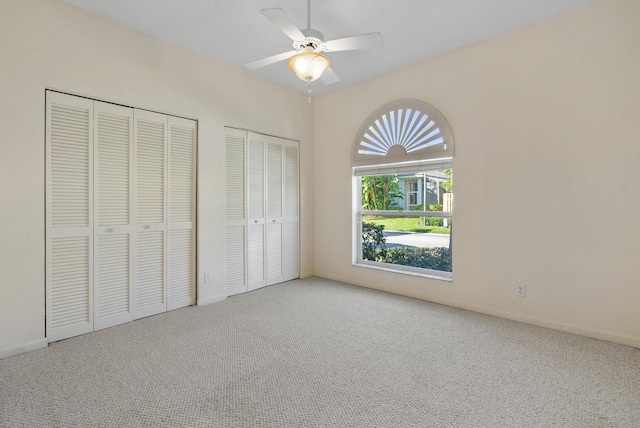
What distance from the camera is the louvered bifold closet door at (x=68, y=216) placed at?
2584 millimetres

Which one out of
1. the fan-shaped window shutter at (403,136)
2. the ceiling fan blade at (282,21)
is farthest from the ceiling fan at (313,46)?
the fan-shaped window shutter at (403,136)

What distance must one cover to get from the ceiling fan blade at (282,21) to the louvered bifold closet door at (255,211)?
6.74 feet

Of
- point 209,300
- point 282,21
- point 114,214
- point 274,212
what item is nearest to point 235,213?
point 274,212

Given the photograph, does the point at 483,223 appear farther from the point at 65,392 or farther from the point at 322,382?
the point at 65,392

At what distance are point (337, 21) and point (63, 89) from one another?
241 centimetres

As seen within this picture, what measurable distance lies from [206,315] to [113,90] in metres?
2.33

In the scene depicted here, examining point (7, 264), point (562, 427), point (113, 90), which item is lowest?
point (562, 427)

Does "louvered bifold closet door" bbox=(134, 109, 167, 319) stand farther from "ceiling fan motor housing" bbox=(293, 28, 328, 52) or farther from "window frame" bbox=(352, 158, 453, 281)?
"window frame" bbox=(352, 158, 453, 281)

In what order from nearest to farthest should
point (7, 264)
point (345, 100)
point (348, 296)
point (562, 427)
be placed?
point (562, 427), point (7, 264), point (348, 296), point (345, 100)

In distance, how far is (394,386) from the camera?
197 centimetres

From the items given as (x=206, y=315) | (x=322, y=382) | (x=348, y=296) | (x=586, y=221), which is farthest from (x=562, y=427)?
(x=206, y=315)

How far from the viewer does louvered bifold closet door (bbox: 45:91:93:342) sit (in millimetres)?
2584

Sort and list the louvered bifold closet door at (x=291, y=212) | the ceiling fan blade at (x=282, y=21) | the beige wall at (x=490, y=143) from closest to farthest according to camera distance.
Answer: the ceiling fan blade at (x=282, y=21), the beige wall at (x=490, y=143), the louvered bifold closet door at (x=291, y=212)

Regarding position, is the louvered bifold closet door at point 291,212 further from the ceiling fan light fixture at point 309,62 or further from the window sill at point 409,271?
the ceiling fan light fixture at point 309,62
